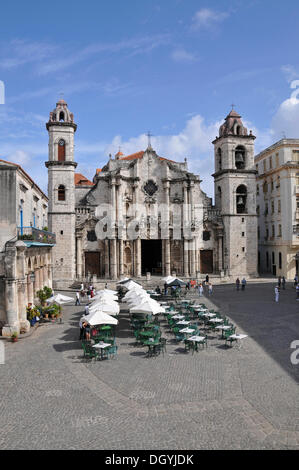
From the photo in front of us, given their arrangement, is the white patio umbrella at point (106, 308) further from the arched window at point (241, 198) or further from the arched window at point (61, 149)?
the arched window at point (241, 198)

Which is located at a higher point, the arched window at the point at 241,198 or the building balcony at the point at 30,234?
the arched window at the point at 241,198

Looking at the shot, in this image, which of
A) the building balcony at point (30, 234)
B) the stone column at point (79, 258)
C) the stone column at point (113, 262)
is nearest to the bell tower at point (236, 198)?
the stone column at point (113, 262)

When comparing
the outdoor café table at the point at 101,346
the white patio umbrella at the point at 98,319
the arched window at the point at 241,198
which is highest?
the arched window at the point at 241,198

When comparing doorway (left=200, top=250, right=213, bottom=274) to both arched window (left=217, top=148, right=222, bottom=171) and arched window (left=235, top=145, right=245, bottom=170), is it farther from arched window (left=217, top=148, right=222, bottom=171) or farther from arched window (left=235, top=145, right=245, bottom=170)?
arched window (left=235, top=145, right=245, bottom=170)

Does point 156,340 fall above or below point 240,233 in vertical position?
below

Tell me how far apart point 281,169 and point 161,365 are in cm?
3711

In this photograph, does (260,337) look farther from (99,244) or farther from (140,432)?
(99,244)

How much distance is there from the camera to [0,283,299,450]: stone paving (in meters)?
8.94

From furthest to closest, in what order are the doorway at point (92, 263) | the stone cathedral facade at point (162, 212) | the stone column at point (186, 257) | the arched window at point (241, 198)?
the arched window at point (241, 198) < the stone column at point (186, 257) < the doorway at point (92, 263) < the stone cathedral facade at point (162, 212)

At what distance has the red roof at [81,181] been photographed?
56319 mm

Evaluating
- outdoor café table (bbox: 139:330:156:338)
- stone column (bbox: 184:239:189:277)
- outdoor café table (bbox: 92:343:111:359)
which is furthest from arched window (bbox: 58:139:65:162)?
outdoor café table (bbox: 92:343:111:359)

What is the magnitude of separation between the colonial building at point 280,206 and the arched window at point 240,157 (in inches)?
169

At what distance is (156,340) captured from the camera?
16.1 meters
